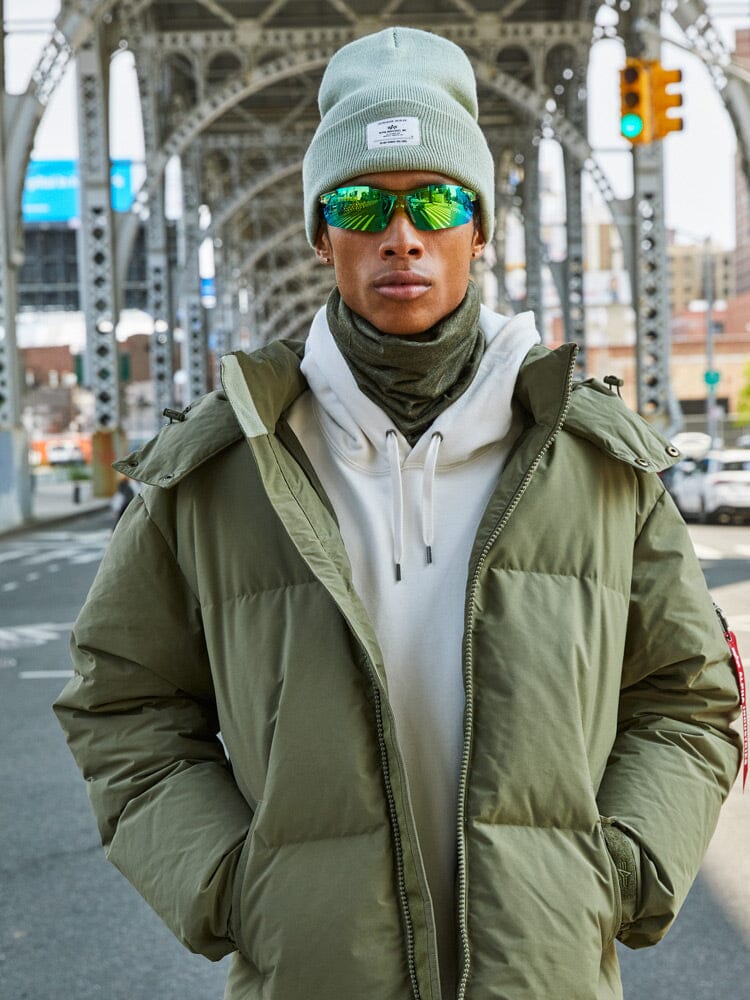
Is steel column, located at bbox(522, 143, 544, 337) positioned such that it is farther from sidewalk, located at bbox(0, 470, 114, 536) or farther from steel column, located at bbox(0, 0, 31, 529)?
steel column, located at bbox(0, 0, 31, 529)

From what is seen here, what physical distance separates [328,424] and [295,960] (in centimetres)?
81

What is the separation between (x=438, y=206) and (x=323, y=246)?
9.9 inches

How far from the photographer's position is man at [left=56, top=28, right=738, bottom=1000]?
1.76m

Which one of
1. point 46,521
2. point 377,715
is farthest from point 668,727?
point 46,521

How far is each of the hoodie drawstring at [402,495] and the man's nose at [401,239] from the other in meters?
0.27

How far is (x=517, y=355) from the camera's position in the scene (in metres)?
2.07


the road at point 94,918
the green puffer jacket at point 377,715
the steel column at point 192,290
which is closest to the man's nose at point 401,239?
the green puffer jacket at point 377,715

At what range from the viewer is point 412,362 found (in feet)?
6.47

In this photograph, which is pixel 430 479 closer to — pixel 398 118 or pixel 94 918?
pixel 398 118

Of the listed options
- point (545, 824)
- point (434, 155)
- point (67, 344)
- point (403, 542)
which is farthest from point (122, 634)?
point (67, 344)

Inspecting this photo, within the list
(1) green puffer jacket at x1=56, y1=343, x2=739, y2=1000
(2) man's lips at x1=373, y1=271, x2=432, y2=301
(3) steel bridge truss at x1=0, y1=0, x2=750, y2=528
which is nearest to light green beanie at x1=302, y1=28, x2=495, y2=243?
(2) man's lips at x1=373, y1=271, x2=432, y2=301

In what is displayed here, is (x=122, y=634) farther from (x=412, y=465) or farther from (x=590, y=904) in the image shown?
(x=590, y=904)

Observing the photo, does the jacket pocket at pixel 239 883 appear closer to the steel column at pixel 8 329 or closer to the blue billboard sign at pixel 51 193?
the steel column at pixel 8 329

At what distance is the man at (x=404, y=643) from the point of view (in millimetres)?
1761
